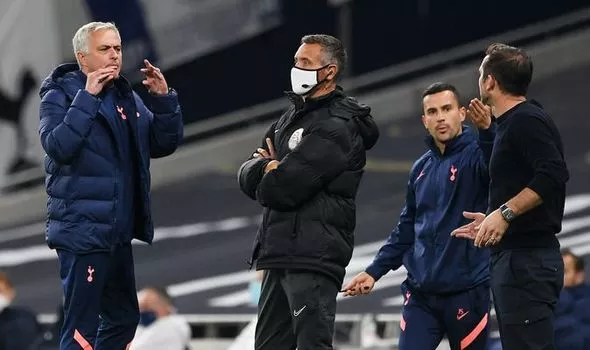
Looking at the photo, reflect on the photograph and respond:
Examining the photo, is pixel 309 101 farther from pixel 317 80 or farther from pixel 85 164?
pixel 85 164

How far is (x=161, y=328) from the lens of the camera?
40.0ft

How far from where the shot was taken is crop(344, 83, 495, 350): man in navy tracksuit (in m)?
8.55

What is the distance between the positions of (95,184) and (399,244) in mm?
1671

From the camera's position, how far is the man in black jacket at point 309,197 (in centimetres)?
783

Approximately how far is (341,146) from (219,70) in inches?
468

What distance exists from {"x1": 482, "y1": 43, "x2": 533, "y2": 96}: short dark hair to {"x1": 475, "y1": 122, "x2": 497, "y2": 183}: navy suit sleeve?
0.33 metres

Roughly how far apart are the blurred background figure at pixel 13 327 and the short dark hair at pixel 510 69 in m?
5.63

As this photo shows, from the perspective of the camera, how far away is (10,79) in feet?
59.5

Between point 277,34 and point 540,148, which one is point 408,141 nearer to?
point 277,34

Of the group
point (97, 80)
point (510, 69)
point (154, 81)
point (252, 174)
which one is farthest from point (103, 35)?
point (510, 69)

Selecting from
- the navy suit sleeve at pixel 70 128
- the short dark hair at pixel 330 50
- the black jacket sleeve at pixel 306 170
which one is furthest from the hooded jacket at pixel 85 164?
the short dark hair at pixel 330 50

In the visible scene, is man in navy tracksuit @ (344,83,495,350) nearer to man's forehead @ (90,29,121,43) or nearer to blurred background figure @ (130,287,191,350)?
man's forehead @ (90,29,121,43)

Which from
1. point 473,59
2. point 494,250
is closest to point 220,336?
point 494,250

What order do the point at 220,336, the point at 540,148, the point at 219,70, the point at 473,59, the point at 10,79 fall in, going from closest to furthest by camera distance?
the point at 540,148 < the point at 220,336 < the point at 10,79 < the point at 219,70 < the point at 473,59
